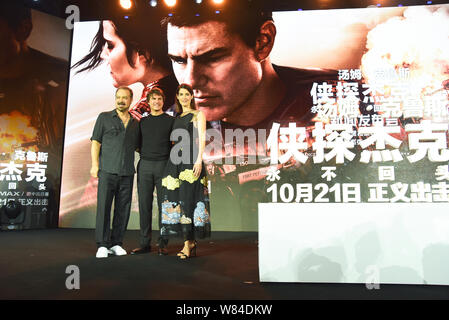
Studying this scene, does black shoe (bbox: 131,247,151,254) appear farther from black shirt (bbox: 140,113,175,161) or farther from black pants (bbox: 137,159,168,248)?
black shirt (bbox: 140,113,175,161)

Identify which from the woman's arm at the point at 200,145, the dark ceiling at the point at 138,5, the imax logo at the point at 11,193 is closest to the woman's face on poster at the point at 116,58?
the dark ceiling at the point at 138,5

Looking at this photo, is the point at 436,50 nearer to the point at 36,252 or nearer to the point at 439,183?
the point at 439,183

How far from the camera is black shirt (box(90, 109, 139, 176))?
7.71 feet

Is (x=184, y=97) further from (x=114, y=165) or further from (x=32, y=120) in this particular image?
(x=32, y=120)

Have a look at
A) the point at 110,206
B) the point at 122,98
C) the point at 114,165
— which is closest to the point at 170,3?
the point at 122,98

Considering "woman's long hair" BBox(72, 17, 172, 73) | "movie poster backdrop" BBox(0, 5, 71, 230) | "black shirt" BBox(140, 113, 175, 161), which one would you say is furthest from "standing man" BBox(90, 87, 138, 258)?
"movie poster backdrop" BBox(0, 5, 71, 230)

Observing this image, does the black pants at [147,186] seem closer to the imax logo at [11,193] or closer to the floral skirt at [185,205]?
the floral skirt at [185,205]

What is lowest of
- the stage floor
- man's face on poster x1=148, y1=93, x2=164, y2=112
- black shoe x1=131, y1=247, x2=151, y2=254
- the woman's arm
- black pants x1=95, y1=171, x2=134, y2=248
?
the stage floor

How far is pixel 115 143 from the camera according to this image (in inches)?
93.0

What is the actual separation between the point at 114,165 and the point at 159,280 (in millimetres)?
1055

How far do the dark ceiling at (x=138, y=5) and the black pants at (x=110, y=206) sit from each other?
2.78 metres

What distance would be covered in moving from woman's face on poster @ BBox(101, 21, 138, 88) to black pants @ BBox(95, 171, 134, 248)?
2.21 meters

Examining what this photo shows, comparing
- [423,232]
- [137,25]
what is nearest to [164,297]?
[423,232]

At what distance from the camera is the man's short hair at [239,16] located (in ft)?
13.5
